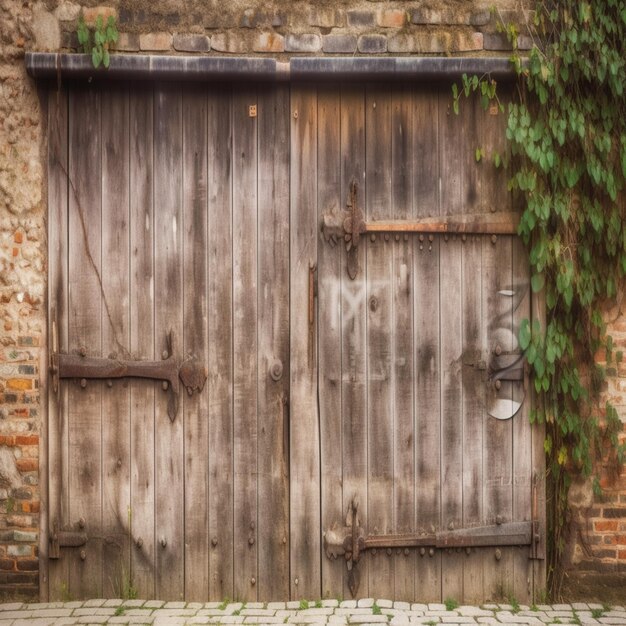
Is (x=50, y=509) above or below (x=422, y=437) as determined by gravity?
below

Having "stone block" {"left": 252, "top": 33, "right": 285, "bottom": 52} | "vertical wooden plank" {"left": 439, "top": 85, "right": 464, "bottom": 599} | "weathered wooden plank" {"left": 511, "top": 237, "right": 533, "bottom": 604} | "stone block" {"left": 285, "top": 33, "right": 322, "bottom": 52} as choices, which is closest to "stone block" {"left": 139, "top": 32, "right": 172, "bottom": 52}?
"stone block" {"left": 252, "top": 33, "right": 285, "bottom": 52}

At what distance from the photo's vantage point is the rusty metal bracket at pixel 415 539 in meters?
3.77

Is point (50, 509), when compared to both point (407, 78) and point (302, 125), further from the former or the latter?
point (407, 78)

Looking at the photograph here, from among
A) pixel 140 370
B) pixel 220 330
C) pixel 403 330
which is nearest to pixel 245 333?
pixel 220 330

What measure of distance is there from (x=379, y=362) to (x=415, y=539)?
0.89 metres

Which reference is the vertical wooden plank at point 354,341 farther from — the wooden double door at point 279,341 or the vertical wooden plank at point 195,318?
the vertical wooden plank at point 195,318

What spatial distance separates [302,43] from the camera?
372cm

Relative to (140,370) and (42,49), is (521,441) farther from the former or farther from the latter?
(42,49)

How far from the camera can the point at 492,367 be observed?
383cm

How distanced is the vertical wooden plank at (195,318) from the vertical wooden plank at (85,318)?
43 centimetres

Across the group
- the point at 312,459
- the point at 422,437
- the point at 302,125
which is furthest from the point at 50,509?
the point at 302,125

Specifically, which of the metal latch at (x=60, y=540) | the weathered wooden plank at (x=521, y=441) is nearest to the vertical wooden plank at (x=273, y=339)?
the metal latch at (x=60, y=540)

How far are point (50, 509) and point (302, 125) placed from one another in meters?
2.27

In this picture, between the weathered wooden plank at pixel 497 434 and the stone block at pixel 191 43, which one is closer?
the stone block at pixel 191 43
